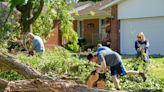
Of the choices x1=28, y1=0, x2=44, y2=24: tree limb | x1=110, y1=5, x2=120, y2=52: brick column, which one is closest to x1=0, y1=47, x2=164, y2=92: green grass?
x1=28, y1=0, x2=44, y2=24: tree limb

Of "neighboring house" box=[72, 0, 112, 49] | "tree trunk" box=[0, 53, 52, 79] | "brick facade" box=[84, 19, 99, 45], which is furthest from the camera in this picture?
"brick facade" box=[84, 19, 99, 45]

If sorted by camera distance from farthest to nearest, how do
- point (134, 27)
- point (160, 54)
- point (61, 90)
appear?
point (134, 27) → point (160, 54) → point (61, 90)

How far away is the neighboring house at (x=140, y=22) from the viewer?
27016 mm

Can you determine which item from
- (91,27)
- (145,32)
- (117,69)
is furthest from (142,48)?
(91,27)

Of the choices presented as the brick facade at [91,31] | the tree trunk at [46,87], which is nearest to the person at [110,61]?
the tree trunk at [46,87]

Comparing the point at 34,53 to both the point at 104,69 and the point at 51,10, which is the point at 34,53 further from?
→ the point at 51,10

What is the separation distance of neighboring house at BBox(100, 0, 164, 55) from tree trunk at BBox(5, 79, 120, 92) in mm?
21644

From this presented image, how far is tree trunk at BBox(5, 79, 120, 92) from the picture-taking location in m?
5.56

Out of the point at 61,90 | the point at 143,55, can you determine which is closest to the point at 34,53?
the point at 143,55

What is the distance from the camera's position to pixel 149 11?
27.4 meters

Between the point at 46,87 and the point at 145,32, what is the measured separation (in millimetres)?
22511

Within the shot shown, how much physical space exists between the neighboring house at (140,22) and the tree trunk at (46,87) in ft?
71.0

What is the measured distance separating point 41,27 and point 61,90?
77.5 ft

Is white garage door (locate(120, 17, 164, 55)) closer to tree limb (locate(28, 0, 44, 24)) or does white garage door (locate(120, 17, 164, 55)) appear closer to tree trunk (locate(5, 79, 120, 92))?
tree limb (locate(28, 0, 44, 24))
